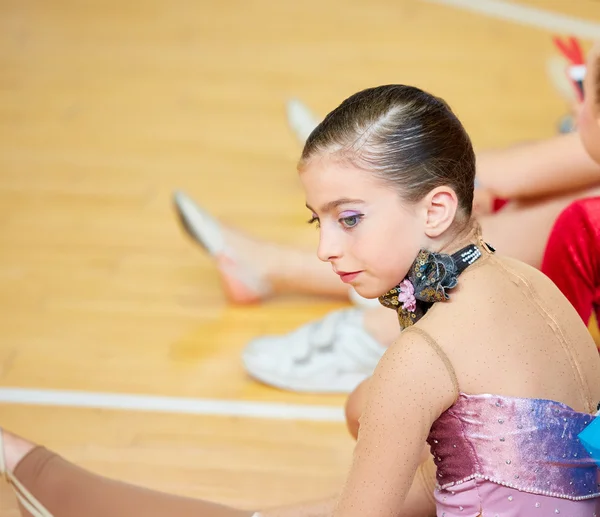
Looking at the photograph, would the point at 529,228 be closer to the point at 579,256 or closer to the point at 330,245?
the point at 579,256

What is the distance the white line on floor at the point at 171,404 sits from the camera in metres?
2.12

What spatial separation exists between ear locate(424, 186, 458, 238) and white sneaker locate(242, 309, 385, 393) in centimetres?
89

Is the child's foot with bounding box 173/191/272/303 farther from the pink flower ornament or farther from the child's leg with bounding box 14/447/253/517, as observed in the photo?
the pink flower ornament

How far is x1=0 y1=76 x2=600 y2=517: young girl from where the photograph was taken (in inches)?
47.8

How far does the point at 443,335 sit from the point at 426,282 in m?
0.08

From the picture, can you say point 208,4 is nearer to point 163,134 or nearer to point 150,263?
point 163,134

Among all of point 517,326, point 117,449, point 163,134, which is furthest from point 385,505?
point 163,134

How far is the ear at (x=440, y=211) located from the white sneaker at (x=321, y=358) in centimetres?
89

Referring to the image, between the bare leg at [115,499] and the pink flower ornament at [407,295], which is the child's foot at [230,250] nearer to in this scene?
the bare leg at [115,499]

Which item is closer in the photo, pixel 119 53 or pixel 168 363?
pixel 168 363

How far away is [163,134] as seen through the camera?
11.0 feet

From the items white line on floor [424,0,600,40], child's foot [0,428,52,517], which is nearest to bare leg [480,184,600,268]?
child's foot [0,428,52,517]

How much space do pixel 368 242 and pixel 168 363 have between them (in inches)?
44.5

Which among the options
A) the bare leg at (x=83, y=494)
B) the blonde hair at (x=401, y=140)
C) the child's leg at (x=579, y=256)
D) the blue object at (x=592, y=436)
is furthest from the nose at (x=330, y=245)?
the child's leg at (x=579, y=256)
